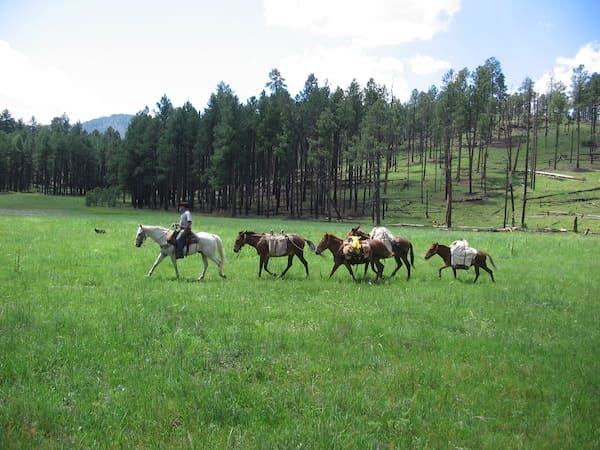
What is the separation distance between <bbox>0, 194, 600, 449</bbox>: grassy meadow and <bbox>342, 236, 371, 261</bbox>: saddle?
4.35ft

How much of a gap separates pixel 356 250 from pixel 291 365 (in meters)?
9.22

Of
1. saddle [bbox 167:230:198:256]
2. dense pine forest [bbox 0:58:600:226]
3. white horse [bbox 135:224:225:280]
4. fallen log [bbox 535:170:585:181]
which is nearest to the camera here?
saddle [bbox 167:230:198:256]

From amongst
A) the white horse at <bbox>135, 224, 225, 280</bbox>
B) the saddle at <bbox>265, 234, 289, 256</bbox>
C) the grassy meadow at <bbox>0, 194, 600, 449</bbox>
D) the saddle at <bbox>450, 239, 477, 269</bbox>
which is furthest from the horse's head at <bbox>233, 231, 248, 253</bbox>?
the saddle at <bbox>450, 239, 477, 269</bbox>

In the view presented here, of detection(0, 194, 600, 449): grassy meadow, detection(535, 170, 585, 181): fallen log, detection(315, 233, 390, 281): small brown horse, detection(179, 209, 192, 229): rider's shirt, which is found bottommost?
detection(0, 194, 600, 449): grassy meadow

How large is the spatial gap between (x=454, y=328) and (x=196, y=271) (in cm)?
1109

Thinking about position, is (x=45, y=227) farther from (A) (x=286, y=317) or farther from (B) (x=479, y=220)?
(B) (x=479, y=220)

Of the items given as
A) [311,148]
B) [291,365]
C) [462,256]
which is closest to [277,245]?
[462,256]

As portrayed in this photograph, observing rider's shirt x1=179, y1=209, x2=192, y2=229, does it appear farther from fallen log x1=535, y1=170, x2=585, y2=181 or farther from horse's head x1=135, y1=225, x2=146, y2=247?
fallen log x1=535, y1=170, x2=585, y2=181

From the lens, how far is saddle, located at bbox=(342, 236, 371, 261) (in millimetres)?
17438

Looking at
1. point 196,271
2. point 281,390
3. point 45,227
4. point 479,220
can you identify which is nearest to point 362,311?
point 281,390

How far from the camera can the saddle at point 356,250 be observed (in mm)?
17438

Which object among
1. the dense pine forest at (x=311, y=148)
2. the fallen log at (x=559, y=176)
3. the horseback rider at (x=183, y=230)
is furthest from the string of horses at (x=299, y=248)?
the fallen log at (x=559, y=176)

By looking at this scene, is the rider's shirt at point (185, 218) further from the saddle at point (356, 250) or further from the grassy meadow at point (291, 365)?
the saddle at point (356, 250)

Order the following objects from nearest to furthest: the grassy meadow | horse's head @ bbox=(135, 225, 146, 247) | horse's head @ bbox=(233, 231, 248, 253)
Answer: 1. the grassy meadow
2. horse's head @ bbox=(135, 225, 146, 247)
3. horse's head @ bbox=(233, 231, 248, 253)
